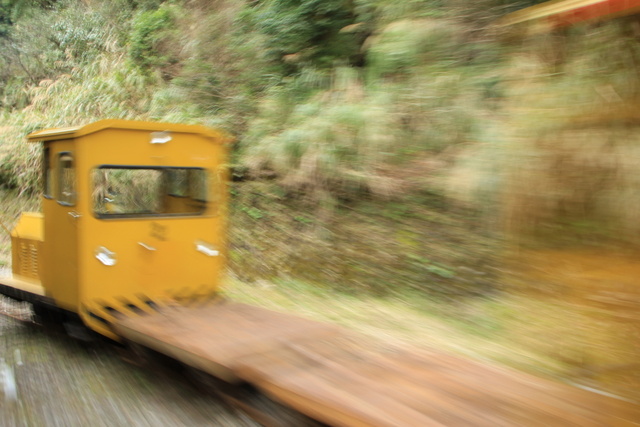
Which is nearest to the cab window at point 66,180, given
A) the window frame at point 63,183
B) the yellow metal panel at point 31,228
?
the window frame at point 63,183

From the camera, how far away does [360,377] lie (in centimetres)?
312

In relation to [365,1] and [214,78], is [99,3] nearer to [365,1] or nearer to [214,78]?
[214,78]

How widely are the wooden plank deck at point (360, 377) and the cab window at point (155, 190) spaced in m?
1.23

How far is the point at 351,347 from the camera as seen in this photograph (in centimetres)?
380

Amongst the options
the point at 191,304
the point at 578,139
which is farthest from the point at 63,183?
the point at 578,139

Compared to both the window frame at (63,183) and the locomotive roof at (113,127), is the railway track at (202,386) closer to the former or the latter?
the window frame at (63,183)

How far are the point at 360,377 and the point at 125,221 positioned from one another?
9.09 ft

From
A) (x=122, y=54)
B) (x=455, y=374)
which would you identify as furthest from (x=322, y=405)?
(x=122, y=54)

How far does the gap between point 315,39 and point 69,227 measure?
251 inches

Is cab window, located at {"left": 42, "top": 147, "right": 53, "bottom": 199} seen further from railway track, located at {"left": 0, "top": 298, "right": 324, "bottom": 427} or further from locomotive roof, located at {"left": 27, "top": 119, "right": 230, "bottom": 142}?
railway track, located at {"left": 0, "top": 298, "right": 324, "bottom": 427}

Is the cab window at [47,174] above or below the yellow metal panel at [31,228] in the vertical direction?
above

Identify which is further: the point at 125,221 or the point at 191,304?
the point at 191,304

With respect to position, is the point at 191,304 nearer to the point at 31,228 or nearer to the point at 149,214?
the point at 149,214

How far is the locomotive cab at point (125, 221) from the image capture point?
14.9 feet
